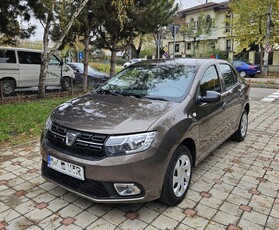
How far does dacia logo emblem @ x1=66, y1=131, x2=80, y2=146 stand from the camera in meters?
2.73

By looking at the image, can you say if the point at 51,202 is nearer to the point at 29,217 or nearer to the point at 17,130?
the point at 29,217

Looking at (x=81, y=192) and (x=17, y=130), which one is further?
(x=17, y=130)

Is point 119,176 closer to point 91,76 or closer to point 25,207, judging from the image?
point 25,207

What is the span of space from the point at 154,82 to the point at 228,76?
1.72 metres

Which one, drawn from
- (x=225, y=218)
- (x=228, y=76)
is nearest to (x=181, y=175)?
(x=225, y=218)

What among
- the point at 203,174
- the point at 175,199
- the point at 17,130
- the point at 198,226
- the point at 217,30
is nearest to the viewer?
the point at 198,226

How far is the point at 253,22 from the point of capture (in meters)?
22.2

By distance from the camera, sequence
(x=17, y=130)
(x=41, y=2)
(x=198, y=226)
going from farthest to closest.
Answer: (x=41, y=2), (x=17, y=130), (x=198, y=226)

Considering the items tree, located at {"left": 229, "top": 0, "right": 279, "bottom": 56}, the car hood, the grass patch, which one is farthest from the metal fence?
tree, located at {"left": 229, "top": 0, "right": 279, "bottom": 56}

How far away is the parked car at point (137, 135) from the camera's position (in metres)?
2.59

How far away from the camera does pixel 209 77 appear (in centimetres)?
394

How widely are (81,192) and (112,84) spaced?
179cm

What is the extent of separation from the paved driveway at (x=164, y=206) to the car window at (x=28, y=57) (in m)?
6.96

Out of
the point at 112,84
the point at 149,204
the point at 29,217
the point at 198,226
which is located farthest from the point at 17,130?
the point at 198,226
